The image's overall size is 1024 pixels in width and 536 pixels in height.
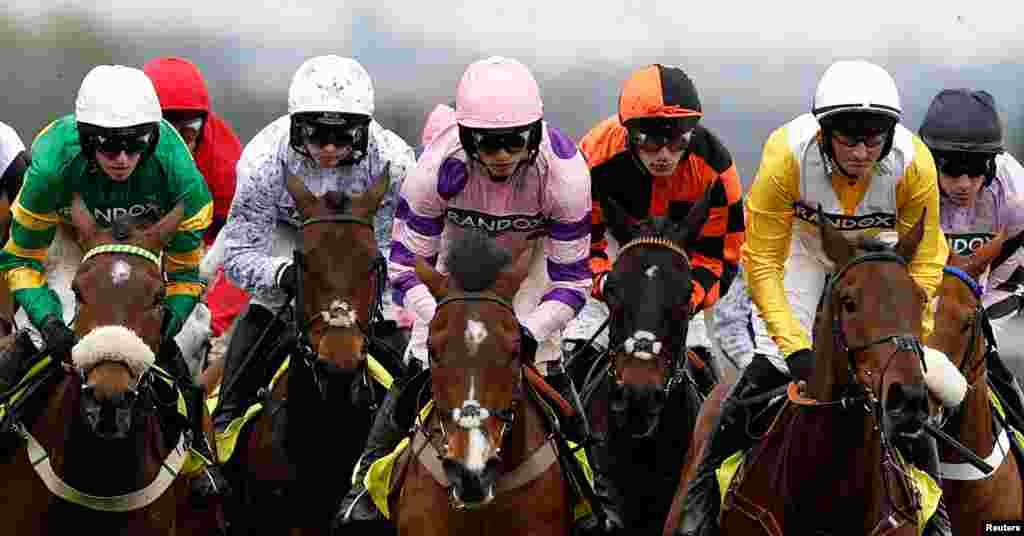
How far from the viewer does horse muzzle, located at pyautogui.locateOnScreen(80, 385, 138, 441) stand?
6.46m

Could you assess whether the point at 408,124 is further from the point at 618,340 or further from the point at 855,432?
the point at 855,432

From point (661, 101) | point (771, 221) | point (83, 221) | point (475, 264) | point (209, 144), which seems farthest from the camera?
point (209, 144)

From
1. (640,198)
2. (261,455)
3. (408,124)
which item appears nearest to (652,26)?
(408,124)

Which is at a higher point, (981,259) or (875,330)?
(875,330)

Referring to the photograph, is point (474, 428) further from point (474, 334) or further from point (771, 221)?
point (771, 221)

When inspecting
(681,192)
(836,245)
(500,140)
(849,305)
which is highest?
(836,245)

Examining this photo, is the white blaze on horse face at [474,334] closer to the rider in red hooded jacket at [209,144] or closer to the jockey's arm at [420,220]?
the jockey's arm at [420,220]

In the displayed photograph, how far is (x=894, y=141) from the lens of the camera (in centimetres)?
738

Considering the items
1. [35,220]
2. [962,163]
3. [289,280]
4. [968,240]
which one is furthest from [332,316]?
[968,240]

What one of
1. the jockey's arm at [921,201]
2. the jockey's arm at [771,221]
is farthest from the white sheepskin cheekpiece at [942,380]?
the jockey's arm at [771,221]

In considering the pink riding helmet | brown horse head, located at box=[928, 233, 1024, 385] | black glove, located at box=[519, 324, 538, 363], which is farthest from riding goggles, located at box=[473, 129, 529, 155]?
brown horse head, located at box=[928, 233, 1024, 385]

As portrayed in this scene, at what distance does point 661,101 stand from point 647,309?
1234mm

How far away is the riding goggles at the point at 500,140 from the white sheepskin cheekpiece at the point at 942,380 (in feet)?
5.50

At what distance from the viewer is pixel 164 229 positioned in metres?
7.10
